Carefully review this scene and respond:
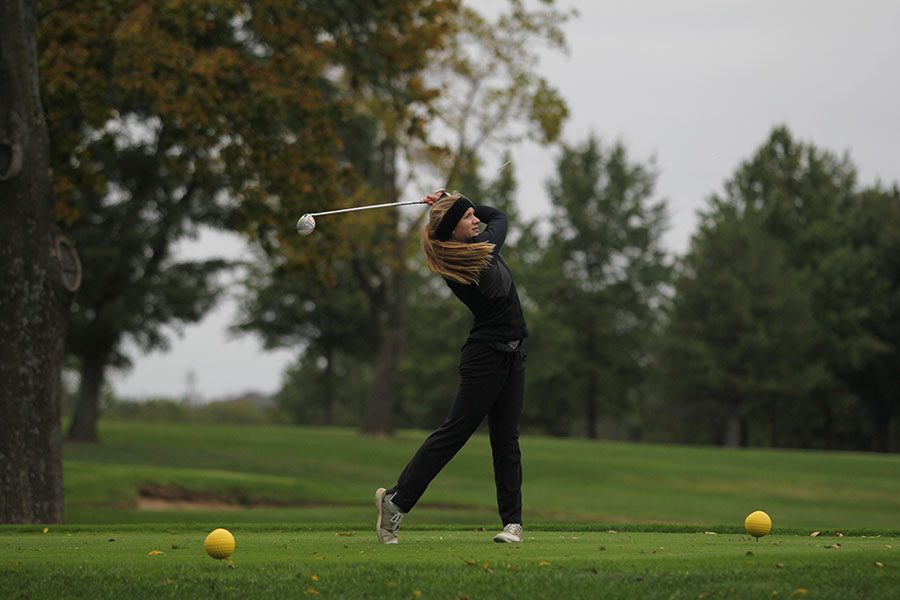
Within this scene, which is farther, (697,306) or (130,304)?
(697,306)

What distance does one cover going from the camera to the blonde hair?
873cm

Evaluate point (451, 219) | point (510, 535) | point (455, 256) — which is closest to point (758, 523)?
point (510, 535)

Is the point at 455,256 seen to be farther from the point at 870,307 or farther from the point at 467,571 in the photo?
the point at 870,307

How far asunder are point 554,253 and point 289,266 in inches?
1960

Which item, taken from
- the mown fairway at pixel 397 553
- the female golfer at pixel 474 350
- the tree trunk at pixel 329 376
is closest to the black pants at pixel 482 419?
the female golfer at pixel 474 350

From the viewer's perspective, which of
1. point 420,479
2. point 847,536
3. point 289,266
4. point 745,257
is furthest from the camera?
point 745,257

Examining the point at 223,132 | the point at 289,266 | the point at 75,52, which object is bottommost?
the point at 289,266

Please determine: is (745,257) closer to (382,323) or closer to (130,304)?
(382,323)

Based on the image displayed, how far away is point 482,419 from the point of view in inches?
354

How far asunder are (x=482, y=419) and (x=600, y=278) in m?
63.5

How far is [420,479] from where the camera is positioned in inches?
357

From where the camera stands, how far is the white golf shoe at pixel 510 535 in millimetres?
8969

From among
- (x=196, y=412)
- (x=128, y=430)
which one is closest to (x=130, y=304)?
(x=128, y=430)

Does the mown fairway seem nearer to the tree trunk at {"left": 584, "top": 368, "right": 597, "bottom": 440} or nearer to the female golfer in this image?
the female golfer
